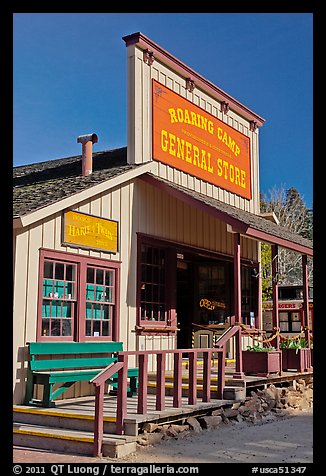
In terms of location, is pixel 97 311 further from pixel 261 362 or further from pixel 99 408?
pixel 99 408

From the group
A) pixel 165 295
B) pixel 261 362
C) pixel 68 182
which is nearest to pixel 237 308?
pixel 261 362

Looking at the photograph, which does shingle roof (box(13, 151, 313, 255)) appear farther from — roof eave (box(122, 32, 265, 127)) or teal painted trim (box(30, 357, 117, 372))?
teal painted trim (box(30, 357, 117, 372))

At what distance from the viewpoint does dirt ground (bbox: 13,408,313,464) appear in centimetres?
704

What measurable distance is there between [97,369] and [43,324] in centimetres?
133

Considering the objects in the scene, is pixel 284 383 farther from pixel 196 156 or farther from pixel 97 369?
pixel 196 156

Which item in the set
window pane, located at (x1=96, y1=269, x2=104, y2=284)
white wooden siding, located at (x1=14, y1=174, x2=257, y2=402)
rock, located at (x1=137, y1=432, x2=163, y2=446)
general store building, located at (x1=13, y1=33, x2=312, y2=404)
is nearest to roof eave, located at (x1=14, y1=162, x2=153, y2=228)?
general store building, located at (x1=13, y1=33, x2=312, y2=404)

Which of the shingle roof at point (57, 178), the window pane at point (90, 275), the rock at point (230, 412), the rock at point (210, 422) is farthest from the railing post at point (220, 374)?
the shingle roof at point (57, 178)

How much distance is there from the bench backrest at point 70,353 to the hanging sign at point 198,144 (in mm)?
4215

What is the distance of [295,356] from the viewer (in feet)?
40.9

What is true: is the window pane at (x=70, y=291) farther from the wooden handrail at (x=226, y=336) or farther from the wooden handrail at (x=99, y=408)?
the wooden handrail at (x=99, y=408)

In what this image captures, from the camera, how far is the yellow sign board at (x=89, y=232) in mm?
10172

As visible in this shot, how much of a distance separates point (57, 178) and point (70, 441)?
597 centimetres

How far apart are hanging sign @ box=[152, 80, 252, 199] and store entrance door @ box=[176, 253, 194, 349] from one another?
2260 mm

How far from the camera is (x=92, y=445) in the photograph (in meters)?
7.23
